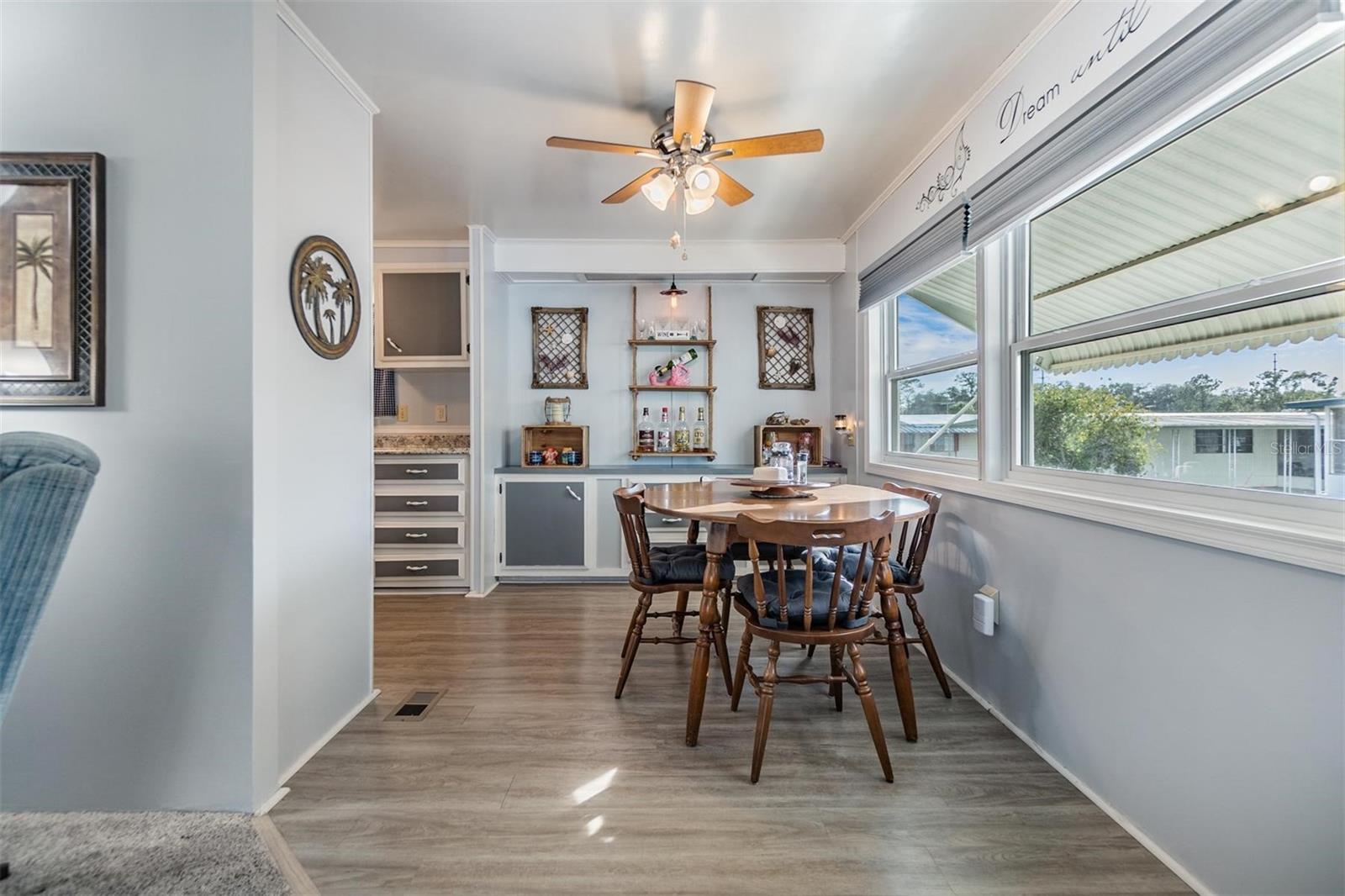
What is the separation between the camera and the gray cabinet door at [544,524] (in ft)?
13.4

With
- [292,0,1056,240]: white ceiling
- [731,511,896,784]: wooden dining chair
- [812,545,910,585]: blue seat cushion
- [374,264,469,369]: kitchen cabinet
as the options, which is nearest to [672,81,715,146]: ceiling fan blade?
[292,0,1056,240]: white ceiling

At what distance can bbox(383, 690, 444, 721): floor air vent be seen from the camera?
2162mm

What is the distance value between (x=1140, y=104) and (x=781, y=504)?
1.55 m

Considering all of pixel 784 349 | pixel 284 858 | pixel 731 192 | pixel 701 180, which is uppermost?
pixel 731 192

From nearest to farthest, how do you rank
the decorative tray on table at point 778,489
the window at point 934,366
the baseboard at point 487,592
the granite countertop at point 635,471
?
1. the decorative tray on table at point 778,489
2. the window at point 934,366
3. the baseboard at point 487,592
4. the granite countertop at point 635,471

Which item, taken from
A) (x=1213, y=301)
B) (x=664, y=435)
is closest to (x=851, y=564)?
(x=1213, y=301)

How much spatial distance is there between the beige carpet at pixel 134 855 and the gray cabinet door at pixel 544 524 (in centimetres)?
252

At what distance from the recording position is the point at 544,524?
4.08 metres

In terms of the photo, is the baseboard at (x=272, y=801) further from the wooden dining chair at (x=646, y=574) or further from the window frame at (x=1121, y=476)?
the window frame at (x=1121, y=476)

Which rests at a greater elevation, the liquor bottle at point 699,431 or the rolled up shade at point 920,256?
the rolled up shade at point 920,256

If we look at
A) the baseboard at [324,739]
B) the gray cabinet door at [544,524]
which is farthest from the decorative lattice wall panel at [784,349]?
the baseboard at [324,739]

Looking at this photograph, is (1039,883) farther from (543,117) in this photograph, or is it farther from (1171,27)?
(543,117)

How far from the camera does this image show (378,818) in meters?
1.59

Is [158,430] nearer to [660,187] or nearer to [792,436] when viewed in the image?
[660,187]
